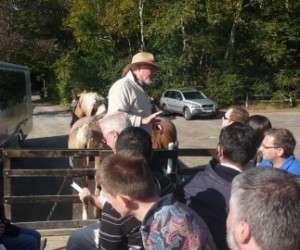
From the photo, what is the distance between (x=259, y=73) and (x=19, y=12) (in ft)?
53.5

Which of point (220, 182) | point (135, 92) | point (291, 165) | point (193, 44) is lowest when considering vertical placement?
point (291, 165)

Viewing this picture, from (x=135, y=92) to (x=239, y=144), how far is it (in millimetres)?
1714

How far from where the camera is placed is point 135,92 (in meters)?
4.77

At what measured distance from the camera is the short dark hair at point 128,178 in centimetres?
249

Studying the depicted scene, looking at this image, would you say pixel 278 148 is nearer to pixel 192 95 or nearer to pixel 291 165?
pixel 291 165

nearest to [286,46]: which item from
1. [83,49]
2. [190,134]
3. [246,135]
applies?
[83,49]

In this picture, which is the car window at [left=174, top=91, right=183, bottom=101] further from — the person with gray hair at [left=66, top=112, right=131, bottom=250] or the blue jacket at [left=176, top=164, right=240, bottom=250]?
the blue jacket at [left=176, top=164, right=240, bottom=250]

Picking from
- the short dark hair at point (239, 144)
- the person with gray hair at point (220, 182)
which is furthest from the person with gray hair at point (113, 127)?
the short dark hair at point (239, 144)

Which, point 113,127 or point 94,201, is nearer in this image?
point 94,201

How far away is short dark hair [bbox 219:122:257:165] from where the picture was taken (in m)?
3.27

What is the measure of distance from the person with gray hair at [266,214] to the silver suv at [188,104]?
22.1m

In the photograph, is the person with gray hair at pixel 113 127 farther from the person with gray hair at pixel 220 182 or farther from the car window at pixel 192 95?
the car window at pixel 192 95

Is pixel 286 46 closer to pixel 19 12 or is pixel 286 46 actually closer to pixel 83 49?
pixel 83 49

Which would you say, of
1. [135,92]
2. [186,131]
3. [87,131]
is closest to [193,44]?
[186,131]
